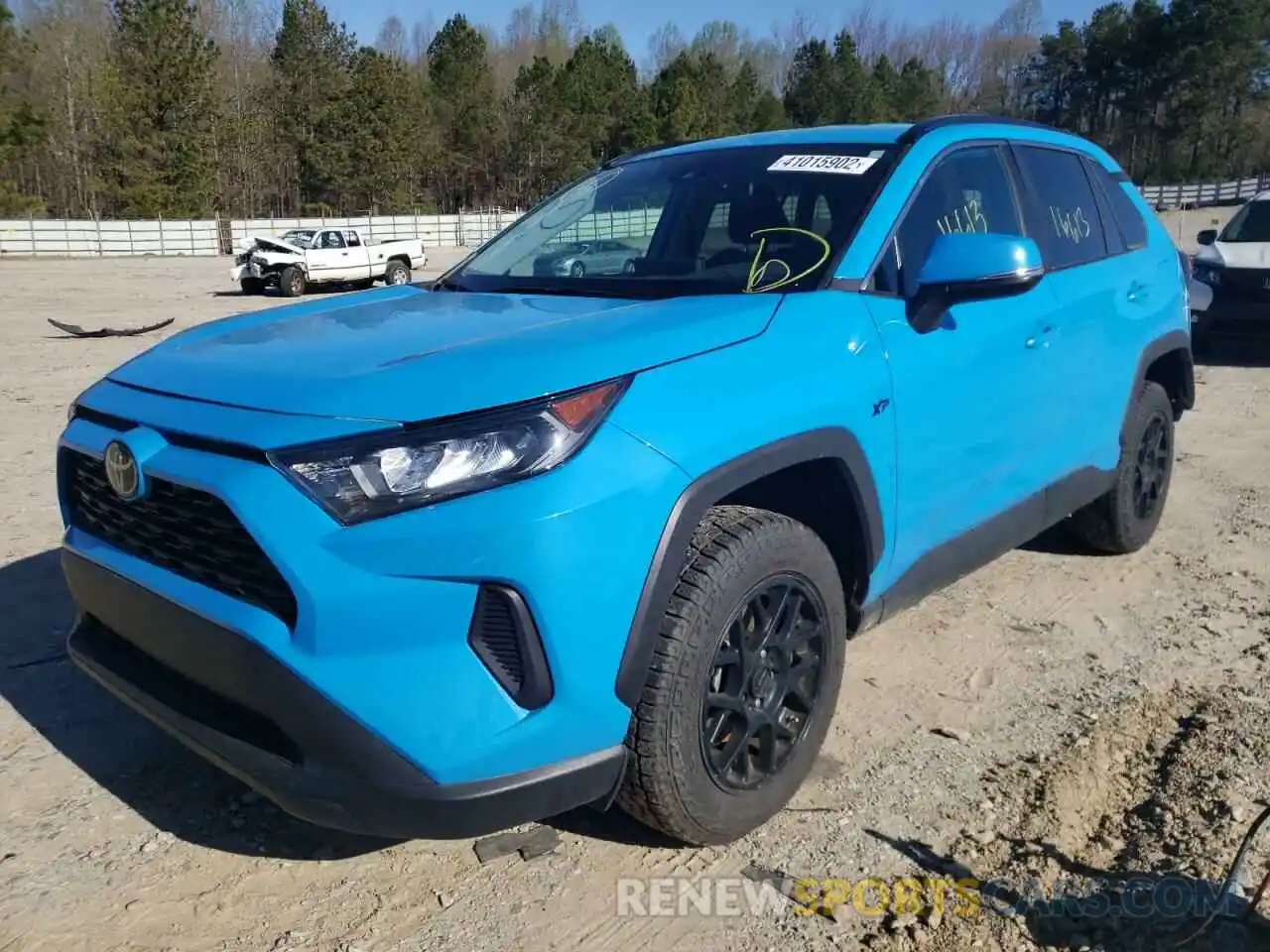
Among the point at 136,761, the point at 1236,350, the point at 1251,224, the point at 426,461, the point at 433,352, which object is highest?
the point at 1251,224

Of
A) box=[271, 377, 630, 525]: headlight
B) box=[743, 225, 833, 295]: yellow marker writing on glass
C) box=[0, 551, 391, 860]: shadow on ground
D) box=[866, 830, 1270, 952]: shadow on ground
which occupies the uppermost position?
box=[743, 225, 833, 295]: yellow marker writing on glass

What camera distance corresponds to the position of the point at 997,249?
3.03 metres

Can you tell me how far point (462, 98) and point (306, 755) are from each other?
68.0 m

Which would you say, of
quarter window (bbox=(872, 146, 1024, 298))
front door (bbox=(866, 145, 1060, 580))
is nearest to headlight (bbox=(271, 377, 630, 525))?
front door (bbox=(866, 145, 1060, 580))

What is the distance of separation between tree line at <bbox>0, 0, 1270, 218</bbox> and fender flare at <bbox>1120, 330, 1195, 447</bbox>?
37819 mm

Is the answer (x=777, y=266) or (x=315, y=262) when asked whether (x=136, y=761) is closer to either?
(x=777, y=266)

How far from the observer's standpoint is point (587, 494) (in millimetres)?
2191

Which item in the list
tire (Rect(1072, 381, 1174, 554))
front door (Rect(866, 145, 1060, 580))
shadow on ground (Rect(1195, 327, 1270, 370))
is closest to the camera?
front door (Rect(866, 145, 1060, 580))

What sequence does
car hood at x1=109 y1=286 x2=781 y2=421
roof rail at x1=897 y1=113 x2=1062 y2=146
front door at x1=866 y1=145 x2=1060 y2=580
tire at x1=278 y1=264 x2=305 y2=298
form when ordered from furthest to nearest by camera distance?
tire at x1=278 y1=264 x2=305 y2=298 → roof rail at x1=897 y1=113 x2=1062 y2=146 → front door at x1=866 y1=145 x2=1060 y2=580 → car hood at x1=109 y1=286 x2=781 y2=421

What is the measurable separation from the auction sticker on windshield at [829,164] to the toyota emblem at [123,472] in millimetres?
2173

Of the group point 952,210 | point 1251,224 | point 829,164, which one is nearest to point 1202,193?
point 1251,224

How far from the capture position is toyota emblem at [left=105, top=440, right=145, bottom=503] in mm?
2393

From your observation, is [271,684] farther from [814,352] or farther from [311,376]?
[814,352]

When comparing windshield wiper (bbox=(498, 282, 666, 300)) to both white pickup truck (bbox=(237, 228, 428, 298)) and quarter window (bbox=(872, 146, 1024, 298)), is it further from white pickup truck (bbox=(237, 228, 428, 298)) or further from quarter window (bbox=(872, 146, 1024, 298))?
white pickup truck (bbox=(237, 228, 428, 298))
